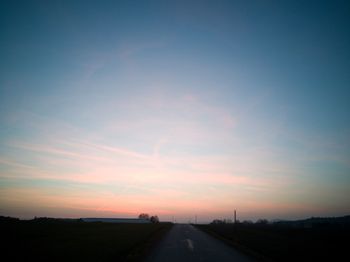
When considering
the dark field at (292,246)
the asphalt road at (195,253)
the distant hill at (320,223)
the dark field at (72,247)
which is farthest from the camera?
the distant hill at (320,223)

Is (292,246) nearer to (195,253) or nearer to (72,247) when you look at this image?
(195,253)

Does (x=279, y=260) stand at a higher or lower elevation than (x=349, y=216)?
lower

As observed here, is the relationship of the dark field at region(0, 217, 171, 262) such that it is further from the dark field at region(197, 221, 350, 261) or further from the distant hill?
the distant hill

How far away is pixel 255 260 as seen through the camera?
17938mm

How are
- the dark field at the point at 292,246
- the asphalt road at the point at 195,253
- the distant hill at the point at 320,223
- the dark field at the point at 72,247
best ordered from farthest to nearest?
the distant hill at the point at 320,223
the dark field at the point at 292,246
the dark field at the point at 72,247
the asphalt road at the point at 195,253

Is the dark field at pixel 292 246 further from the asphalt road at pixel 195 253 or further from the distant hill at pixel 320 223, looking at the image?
the distant hill at pixel 320 223

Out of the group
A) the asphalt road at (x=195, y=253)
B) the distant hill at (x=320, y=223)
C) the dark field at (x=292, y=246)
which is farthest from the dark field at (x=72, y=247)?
the distant hill at (x=320, y=223)

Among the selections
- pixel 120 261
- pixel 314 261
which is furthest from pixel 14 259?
pixel 314 261

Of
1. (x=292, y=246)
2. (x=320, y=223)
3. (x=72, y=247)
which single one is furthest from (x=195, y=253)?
(x=320, y=223)

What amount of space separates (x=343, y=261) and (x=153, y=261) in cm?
1086

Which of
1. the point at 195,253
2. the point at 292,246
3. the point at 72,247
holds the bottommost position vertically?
the point at 72,247

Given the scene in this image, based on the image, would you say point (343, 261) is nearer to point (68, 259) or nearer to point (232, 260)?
point (232, 260)

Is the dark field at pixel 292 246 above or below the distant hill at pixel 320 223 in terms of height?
below

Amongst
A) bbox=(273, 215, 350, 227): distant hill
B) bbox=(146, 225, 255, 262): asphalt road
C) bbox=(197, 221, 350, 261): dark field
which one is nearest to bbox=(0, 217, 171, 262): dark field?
bbox=(146, 225, 255, 262): asphalt road
